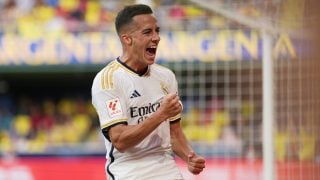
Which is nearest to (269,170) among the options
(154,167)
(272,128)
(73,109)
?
(272,128)

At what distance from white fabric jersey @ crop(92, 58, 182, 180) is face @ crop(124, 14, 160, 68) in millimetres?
110

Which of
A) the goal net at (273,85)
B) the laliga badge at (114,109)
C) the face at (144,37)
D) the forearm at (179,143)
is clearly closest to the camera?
the laliga badge at (114,109)

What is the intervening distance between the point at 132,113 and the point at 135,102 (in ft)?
0.18

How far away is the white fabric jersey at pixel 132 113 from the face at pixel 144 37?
0.36 feet

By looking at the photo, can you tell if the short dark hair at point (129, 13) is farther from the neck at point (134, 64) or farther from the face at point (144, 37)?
the neck at point (134, 64)

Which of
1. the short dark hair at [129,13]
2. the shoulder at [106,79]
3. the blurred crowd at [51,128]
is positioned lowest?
the blurred crowd at [51,128]

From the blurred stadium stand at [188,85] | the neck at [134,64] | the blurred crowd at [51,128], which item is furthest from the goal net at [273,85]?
the blurred crowd at [51,128]

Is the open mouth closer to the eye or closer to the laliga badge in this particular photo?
the eye

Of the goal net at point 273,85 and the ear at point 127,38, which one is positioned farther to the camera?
the goal net at point 273,85

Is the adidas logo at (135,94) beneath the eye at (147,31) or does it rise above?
beneath

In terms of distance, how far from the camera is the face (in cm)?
417

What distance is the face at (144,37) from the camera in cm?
417

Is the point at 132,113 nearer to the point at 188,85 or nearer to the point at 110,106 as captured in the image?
the point at 110,106

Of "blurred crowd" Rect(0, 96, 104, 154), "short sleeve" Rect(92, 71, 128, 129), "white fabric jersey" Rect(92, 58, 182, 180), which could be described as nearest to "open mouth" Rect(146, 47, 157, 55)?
"white fabric jersey" Rect(92, 58, 182, 180)
